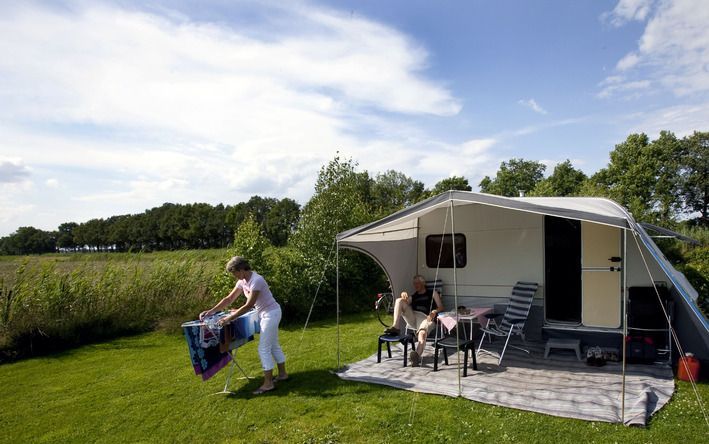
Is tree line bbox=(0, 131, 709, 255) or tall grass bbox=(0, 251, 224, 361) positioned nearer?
tall grass bbox=(0, 251, 224, 361)

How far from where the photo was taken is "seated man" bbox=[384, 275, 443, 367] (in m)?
5.07

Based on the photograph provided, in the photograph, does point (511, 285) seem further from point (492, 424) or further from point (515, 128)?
point (515, 128)

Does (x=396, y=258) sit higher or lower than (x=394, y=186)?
lower

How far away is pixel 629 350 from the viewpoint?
4.91 metres

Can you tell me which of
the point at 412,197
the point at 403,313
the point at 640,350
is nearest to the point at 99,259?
the point at 403,313

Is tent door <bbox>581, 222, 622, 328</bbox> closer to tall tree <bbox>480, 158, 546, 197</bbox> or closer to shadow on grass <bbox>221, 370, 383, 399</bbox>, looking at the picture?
shadow on grass <bbox>221, 370, 383, 399</bbox>

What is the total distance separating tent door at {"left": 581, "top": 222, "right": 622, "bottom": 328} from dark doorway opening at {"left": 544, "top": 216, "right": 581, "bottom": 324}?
0.25m

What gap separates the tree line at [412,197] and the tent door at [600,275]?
4994 millimetres

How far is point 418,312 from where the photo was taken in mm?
5820

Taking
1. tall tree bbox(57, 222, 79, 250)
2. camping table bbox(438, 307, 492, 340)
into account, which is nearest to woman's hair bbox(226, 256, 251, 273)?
camping table bbox(438, 307, 492, 340)

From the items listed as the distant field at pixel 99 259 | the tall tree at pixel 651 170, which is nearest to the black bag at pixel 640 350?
the distant field at pixel 99 259

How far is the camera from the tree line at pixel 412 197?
44.5 feet

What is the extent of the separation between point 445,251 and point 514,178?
34.2 metres

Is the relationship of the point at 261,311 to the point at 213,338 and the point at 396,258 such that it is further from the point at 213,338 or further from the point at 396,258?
the point at 396,258
